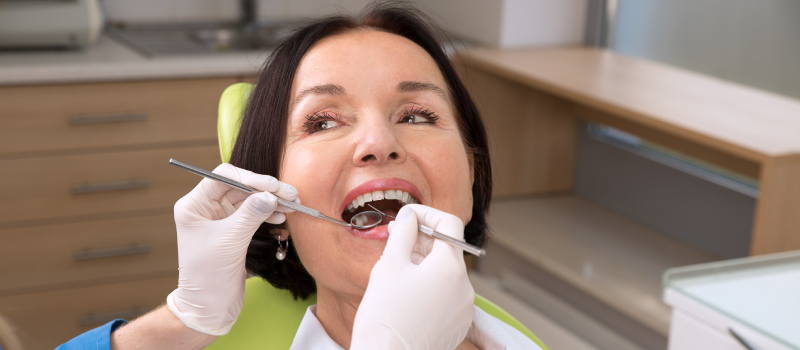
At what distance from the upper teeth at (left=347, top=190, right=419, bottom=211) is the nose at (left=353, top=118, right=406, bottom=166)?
40 mm

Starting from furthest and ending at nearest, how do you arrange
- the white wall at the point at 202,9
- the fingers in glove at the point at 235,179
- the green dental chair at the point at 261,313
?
the white wall at the point at 202,9 < the green dental chair at the point at 261,313 < the fingers in glove at the point at 235,179

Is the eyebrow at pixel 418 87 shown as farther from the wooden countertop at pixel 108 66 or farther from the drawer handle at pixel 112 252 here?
the drawer handle at pixel 112 252

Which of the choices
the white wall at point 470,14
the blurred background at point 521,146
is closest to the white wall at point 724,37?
the blurred background at point 521,146

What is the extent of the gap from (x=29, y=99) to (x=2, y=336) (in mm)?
1896

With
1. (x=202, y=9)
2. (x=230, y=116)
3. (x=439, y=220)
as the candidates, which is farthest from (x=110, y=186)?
(x=439, y=220)

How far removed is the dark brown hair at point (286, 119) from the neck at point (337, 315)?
0.10m

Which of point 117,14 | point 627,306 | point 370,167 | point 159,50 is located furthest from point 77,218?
point 370,167

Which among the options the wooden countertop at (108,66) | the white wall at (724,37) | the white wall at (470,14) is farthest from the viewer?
the white wall at (470,14)

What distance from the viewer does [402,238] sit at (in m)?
1.00

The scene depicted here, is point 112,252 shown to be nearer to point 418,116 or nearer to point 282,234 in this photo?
point 282,234

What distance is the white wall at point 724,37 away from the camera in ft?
7.89

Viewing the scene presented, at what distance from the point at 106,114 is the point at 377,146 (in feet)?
5.95

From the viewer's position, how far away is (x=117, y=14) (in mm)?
3291

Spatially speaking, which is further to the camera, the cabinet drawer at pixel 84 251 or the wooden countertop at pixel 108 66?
the cabinet drawer at pixel 84 251
